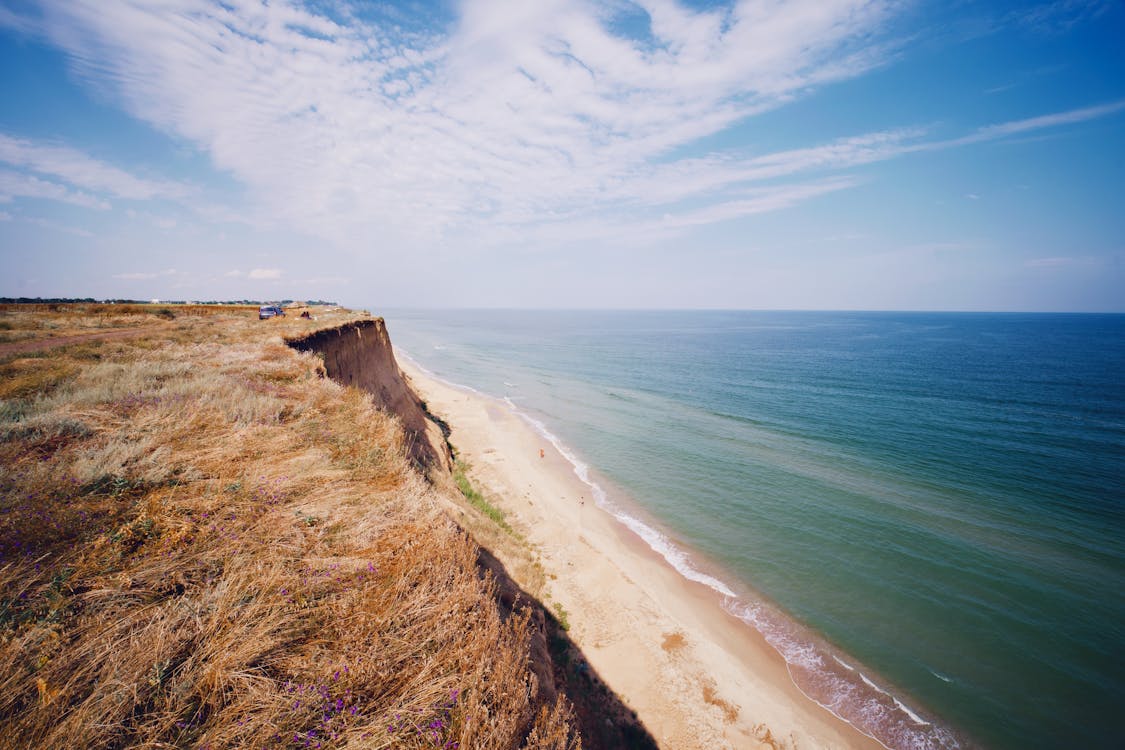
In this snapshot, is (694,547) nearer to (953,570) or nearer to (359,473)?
(953,570)

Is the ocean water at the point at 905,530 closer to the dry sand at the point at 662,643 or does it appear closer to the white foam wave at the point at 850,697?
the white foam wave at the point at 850,697

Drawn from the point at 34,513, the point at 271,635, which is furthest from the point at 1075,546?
the point at 34,513

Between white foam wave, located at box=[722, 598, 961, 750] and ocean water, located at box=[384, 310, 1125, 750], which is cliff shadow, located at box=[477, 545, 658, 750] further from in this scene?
ocean water, located at box=[384, 310, 1125, 750]

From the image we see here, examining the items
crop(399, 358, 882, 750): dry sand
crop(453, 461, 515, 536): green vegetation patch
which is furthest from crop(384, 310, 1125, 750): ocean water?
crop(453, 461, 515, 536): green vegetation patch

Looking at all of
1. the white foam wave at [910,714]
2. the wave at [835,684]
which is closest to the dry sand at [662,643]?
the wave at [835,684]

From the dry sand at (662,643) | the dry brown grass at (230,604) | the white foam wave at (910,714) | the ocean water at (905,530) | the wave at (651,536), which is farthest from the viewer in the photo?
the wave at (651,536)

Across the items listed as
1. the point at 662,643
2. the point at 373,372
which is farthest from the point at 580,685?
the point at 373,372

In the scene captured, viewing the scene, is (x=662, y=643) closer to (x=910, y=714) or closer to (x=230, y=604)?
(x=910, y=714)
